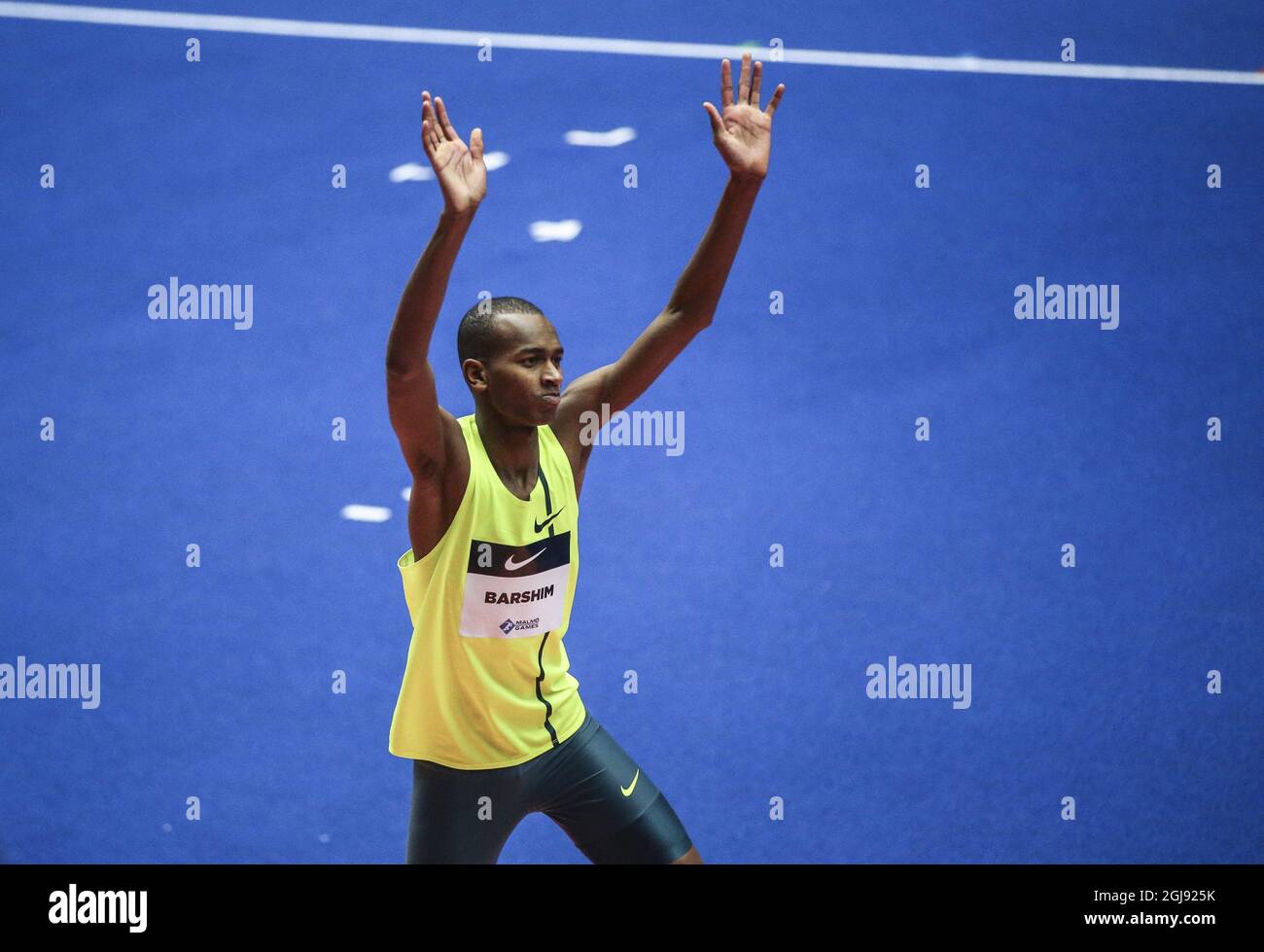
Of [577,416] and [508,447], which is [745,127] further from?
[508,447]

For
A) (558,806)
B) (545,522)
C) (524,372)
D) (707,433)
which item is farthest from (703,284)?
(707,433)

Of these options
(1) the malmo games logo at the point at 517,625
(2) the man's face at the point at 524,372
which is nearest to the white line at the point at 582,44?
(2) the man's face at the point at 524,372

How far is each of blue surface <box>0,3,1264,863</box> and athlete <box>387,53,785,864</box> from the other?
1.65 metres

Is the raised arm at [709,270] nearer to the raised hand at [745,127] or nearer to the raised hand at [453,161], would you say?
the raised hand at [745,127]

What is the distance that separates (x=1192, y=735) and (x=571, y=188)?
3568 mm

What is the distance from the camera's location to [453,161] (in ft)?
8.80

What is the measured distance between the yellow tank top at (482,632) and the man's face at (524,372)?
126 mm

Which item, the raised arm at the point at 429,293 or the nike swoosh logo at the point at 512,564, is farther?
the nike swoosh logo at the point at 512,564

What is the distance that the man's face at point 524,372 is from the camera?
299 cm

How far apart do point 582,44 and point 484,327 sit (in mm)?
3703

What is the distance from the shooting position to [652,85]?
6.33 metres

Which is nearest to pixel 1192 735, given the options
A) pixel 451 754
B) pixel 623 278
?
pixel 623 278

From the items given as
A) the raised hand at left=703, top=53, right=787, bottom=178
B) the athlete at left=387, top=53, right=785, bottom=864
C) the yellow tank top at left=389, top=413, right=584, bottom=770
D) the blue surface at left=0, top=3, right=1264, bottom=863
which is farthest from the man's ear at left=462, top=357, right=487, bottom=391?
the blue surface at left=0, top=3, right=1264, bottom=863

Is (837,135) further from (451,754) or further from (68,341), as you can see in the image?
(451,754)
